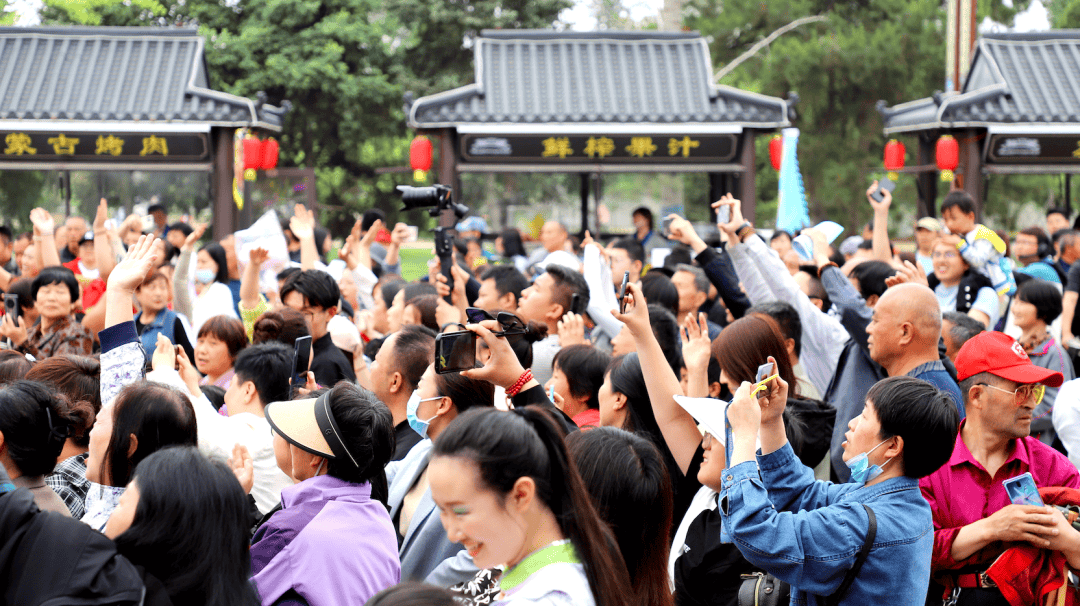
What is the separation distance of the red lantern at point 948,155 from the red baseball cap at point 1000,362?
8132 millimetres

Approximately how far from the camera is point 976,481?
9.62ft

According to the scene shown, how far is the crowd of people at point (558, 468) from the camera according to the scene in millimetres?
2014

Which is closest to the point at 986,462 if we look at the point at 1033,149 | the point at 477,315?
the point at 477,315

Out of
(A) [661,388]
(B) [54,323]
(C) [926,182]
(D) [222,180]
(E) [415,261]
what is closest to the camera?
(A) [661,388]

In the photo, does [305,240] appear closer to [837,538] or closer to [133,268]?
[133,268]

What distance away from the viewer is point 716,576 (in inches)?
114

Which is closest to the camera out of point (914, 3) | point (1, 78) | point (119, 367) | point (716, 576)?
point (716, 576)

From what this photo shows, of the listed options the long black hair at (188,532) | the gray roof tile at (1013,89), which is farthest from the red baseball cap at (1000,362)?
the gray roof tile at (1013,89)

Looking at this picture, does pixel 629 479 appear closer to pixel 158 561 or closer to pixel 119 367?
pixel 158 561

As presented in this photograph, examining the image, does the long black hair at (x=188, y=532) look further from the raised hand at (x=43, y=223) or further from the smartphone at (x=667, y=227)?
the raised hand at (x=43, y=223)

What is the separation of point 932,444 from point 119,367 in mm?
2645

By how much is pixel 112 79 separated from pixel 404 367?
8918 mm

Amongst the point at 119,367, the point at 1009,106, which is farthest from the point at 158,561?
the point at 1009,106

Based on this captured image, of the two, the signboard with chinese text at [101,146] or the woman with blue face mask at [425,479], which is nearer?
the woman with blue face mask at [425,479]
